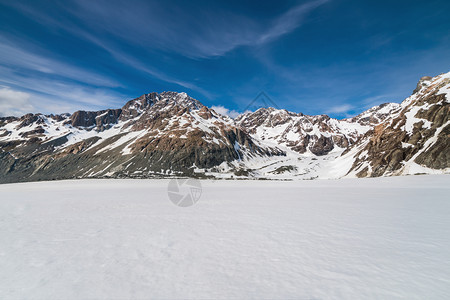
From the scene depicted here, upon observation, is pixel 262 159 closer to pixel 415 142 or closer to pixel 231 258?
pixel 415 142

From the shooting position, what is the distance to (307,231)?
373 inches

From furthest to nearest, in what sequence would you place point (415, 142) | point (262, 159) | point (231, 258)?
1. point (262, 159)
2. point (415, 142)
3. point (231, 258)

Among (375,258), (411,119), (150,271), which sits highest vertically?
(411,119)

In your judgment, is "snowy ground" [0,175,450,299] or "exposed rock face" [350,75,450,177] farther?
"exposed rock face" [350,75,450,177]

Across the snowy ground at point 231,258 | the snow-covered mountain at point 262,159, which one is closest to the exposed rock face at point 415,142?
the snow-covered mountain at point 262,159

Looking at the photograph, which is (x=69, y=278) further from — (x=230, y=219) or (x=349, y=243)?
(x=349, y=243)

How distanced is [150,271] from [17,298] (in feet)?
9.86

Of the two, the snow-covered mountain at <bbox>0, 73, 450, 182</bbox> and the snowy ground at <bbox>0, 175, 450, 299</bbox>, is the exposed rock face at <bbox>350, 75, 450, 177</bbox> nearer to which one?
the snow-covered mountain at <bbox>0, 73, 450, 182</bbox>

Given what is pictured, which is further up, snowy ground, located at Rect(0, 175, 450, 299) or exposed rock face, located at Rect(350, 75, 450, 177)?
exposed rock face, located at Rect(350, 75, 450, 177)

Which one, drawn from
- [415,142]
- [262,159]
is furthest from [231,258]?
[262,159]

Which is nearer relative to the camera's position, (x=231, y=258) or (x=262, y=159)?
(x=231, y=258)

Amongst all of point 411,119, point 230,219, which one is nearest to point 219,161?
point 411,119

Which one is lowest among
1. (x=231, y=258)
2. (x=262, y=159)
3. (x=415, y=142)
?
→ (x=231, y=258)

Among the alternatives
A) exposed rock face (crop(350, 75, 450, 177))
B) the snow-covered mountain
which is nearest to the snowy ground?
exposed rock face (crop(350, 75, 450, 177))
